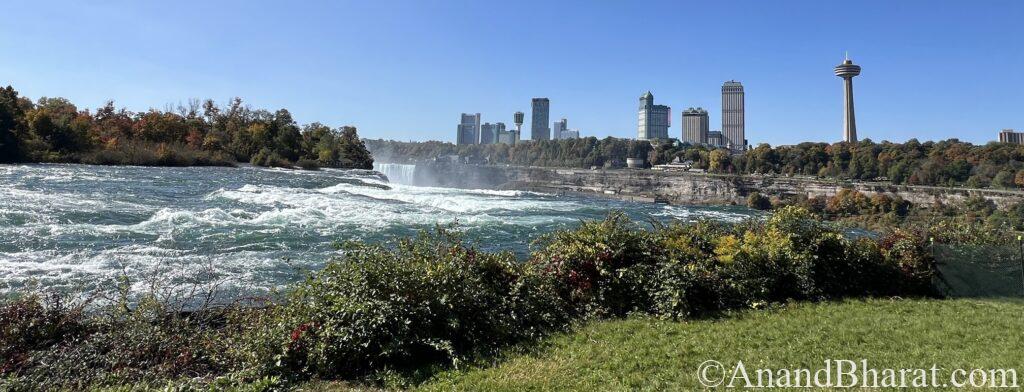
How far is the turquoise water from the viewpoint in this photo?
9875 millimetres

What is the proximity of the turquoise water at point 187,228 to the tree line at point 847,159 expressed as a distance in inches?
2733

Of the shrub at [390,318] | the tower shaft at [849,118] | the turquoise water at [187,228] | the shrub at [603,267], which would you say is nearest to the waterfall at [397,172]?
the turquoise water at [187,228]

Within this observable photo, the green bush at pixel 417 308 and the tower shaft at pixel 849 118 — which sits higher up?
the tower shaft at pixel 849 118

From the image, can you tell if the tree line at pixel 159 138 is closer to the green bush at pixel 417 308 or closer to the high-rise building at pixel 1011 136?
the green bush at pixel 417 308

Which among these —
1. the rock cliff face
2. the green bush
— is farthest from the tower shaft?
the green bush

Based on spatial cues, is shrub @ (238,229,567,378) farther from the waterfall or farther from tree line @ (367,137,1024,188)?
tree line @ (367,137,1024,188)

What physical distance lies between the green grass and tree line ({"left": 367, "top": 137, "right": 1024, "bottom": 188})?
74.5 meters

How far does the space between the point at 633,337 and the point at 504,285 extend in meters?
1.97

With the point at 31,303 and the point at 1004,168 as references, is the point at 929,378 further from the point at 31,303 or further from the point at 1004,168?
the point at 1004,168

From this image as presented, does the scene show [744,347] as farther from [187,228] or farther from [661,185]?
[661,185]

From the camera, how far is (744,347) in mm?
5961

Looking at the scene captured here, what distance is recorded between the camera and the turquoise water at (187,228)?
9875 mm

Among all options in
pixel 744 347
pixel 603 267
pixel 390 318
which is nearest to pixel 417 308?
pixel 390 318

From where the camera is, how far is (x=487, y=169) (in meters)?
99.0
